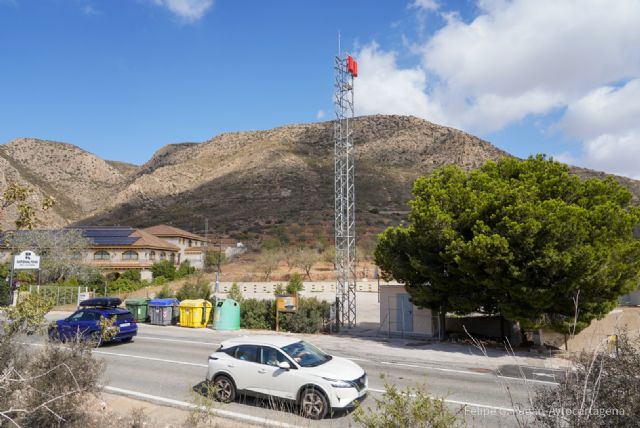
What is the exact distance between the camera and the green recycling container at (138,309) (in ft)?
83.8

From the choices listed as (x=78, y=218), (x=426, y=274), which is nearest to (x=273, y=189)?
(x=78, y=218)

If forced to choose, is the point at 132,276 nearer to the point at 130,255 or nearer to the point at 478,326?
the point at 130,255

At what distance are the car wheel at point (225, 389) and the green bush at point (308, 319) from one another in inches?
470


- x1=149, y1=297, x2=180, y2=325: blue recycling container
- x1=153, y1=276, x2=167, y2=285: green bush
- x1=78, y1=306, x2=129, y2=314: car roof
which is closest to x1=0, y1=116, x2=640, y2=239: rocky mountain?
x1=153, y1=276, x2=167, y2=285: green bush

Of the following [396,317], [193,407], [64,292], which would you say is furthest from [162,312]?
[193,407]

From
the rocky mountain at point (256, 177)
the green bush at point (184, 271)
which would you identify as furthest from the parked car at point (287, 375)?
the rocky mountain at point (256, 177)

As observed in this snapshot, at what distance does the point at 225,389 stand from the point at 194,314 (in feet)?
47.7

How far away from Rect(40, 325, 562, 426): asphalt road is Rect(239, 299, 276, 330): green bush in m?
3.00

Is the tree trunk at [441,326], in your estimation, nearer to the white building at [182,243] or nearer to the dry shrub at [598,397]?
the dry shrub at [598,397]

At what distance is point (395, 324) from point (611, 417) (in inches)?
669

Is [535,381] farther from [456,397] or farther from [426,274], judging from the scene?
[426,274]

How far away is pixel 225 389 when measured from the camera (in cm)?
981

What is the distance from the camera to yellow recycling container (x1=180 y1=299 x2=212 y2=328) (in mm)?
23562

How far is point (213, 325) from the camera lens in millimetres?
23062
